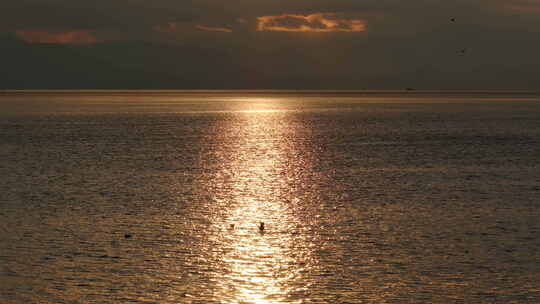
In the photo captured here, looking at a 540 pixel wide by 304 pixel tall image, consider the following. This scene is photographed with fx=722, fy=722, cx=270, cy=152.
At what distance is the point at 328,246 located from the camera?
1664 centimetres

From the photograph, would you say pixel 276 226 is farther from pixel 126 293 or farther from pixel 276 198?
pixel 126 293

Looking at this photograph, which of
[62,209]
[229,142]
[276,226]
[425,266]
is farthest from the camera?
[229,142]

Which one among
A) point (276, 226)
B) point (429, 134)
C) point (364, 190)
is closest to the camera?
point (276, 226)

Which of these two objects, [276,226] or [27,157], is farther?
[27,157]

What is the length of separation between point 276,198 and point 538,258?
10298mm

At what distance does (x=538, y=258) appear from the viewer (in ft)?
50.4

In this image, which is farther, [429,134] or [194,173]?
[429,134]

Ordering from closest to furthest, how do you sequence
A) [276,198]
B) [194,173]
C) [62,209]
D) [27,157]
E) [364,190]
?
[62,209]
[276,198]
[364,190]
[194,173]
[27,157]

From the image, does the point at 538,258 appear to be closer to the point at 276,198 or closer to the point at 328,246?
the point at 328,246

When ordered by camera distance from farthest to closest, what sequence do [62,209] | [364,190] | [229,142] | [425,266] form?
[229,142] → [364,190] → [62,209] → [425,266]

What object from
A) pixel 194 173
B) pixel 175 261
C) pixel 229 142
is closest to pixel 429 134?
pixel 229 142

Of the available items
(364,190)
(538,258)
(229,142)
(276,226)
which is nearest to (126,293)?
(276,226)

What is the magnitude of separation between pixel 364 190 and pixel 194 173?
8714mm

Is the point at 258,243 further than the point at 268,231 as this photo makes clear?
No
